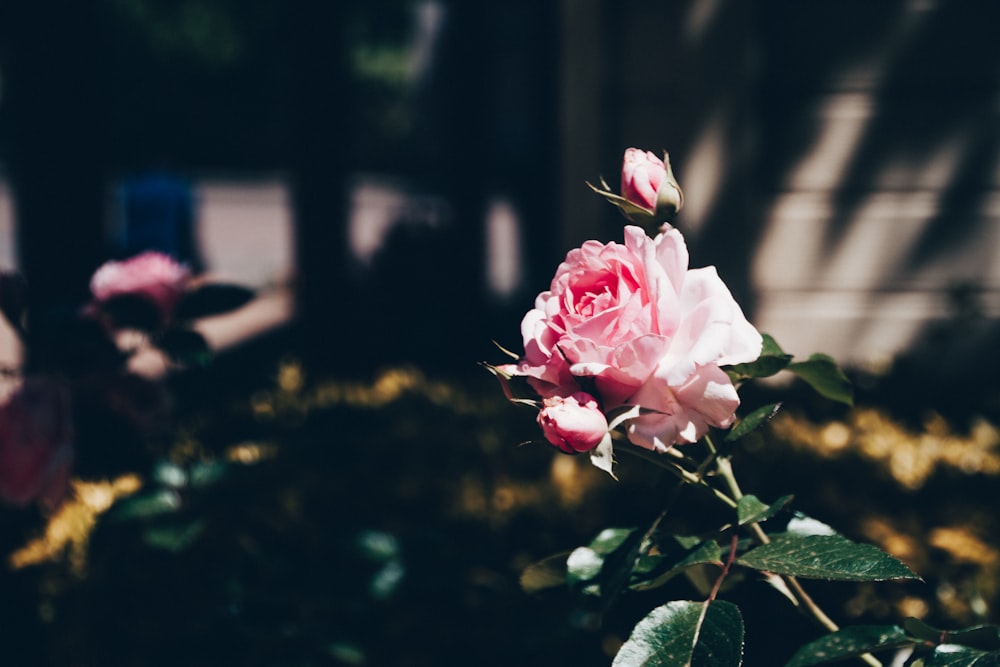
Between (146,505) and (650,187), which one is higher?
(650,187)

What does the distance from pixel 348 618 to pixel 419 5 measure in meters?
16.6

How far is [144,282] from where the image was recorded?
136 cm

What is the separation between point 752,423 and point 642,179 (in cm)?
23

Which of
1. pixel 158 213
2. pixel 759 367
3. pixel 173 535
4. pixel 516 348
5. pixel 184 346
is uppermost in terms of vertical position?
pixel 759 367

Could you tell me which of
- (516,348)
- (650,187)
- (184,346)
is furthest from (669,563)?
(516,348)

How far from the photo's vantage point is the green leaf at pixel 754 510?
75cm

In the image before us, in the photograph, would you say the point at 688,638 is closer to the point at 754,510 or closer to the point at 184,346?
the point at 754,510

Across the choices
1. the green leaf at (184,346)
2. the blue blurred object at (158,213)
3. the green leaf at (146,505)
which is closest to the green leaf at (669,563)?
the green leaf at (184,346)

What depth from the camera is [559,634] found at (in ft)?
4.89

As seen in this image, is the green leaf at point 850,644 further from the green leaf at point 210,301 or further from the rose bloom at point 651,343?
the green leaf at point 210,301

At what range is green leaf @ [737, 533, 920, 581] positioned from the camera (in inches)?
27.8

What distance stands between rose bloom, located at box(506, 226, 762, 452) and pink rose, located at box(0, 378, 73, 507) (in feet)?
2.80

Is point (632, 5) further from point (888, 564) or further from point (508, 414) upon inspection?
point (888, 564)

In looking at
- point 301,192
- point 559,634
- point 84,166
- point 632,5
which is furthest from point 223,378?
point 301,192
